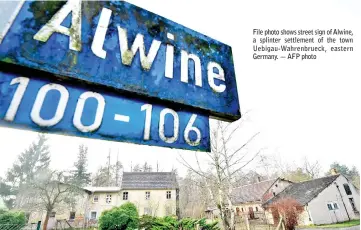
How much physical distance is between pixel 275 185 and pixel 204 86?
38.5 metres

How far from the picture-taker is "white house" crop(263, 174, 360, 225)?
1006 inches

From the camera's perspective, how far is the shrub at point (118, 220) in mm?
19336

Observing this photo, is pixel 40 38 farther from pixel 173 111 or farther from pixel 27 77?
pixel 173 111

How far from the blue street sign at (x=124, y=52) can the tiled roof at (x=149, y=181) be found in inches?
1392

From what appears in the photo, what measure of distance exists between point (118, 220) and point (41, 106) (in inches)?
840

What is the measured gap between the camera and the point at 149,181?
118 feet

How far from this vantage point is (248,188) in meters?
39.8

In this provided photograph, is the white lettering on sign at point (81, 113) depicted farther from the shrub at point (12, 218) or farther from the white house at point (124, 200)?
the white house at point (124, 200)

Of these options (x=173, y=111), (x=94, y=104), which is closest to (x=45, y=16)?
(x=94, y=104)

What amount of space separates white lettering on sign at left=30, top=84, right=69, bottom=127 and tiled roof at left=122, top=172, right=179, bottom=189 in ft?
117

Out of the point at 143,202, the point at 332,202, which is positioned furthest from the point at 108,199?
the point at 332,202

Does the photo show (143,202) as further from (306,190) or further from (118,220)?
(306,190)

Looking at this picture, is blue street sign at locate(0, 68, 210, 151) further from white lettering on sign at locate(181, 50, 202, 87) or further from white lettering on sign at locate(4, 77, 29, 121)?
white lettering on sign at locate(181, 50, 202, 87)

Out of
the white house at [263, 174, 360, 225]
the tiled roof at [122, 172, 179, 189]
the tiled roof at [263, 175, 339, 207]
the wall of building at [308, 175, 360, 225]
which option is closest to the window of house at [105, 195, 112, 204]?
the tiled roof at [122, 172, 179, 189]
